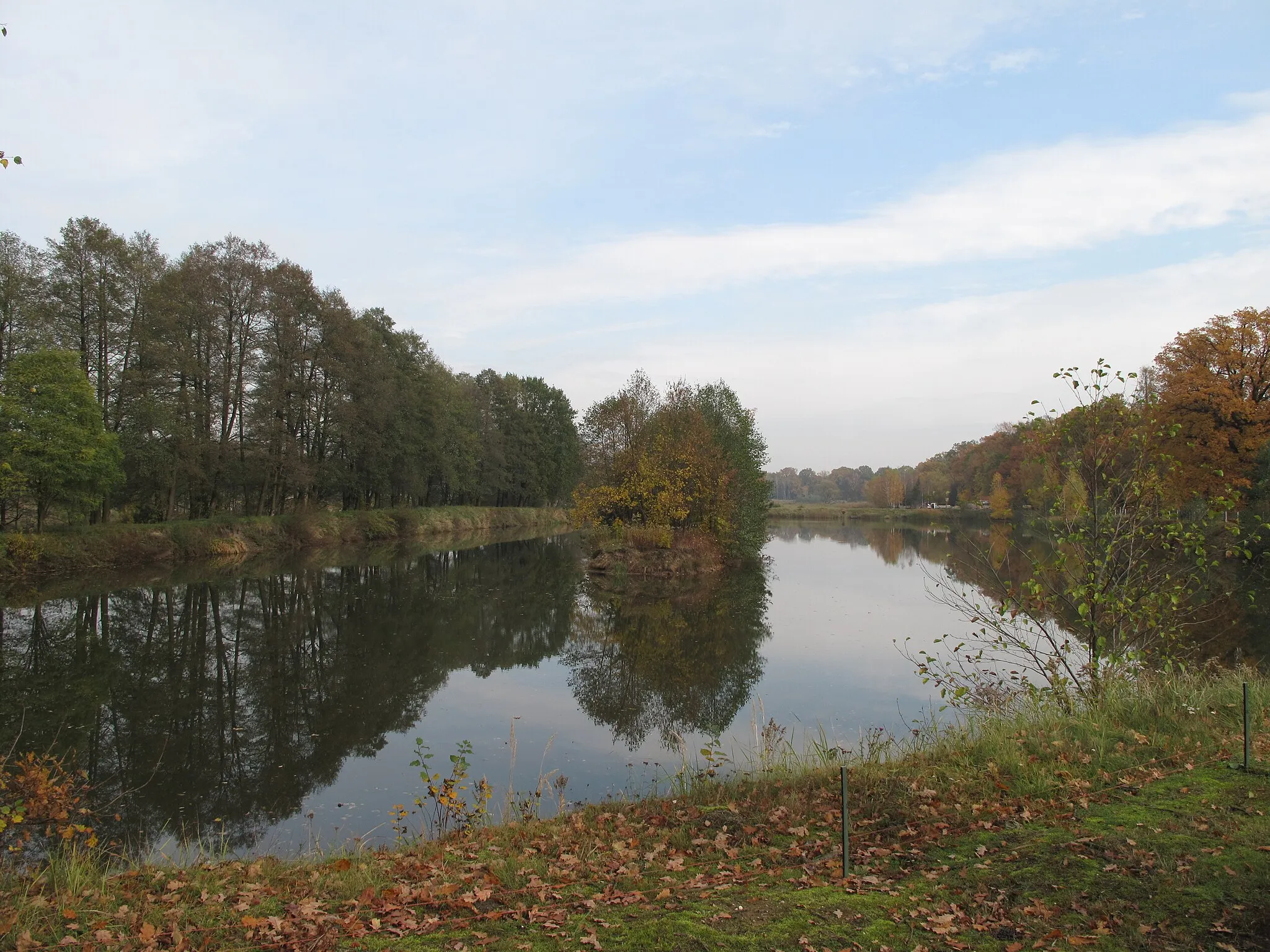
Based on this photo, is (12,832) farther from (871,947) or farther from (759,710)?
(759,710)

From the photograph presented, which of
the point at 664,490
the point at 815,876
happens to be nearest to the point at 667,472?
the point at 664,490

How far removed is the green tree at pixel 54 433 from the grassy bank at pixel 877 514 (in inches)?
2807

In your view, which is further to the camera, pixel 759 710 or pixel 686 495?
pixel 686 495

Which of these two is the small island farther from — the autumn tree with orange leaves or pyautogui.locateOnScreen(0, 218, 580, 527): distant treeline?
the autumn tree with orange leaves

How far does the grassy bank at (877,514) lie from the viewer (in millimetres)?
89387

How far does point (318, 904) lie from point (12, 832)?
4.36m

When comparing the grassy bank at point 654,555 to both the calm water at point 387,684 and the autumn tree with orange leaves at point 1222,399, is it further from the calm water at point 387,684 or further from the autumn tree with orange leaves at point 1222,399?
the autumn tree with orange leaves at point 1222,399

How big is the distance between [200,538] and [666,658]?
2444 cm

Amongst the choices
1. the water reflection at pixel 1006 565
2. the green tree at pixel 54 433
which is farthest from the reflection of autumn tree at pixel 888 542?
the green tree at pixel 54 433

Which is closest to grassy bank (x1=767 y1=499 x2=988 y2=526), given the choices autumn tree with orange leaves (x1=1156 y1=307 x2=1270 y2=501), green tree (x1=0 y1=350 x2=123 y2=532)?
autumn tree with orange leaves (x1=1156 y1=307 x2=1270 y2=501)

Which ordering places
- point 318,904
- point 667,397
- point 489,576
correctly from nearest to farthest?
point 318,904 → point 489,576 → point 667,397

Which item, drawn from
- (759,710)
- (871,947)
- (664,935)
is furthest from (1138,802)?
(759,710)

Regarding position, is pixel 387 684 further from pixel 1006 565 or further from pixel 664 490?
pixel 1006 565

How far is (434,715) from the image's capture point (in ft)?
38.5
